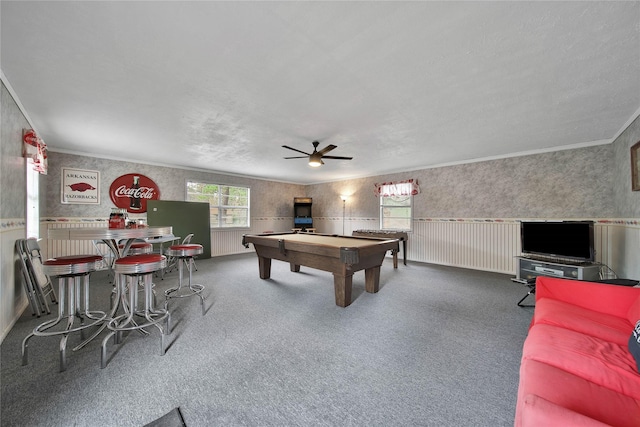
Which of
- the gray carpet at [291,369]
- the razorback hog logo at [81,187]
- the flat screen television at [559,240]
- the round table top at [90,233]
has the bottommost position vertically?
the gray carpet at [291,369]

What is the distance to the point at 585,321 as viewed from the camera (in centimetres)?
162

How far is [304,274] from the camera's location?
4441 mm

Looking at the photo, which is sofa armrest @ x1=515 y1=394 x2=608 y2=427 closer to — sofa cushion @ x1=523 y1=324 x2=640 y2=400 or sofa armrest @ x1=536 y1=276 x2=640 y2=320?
sofa cushion @ x1=523 y1=324 x2=640 y2=400

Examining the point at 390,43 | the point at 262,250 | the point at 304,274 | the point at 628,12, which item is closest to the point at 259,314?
the point at 262,250

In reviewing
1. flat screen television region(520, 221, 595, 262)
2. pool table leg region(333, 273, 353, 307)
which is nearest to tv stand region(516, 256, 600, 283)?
flat screen television region(520, 221, 595, 262)

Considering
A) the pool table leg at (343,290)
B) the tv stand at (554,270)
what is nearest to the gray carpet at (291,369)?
the pool table leg at (343,290)

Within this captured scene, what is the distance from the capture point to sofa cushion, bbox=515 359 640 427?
0.90 metres

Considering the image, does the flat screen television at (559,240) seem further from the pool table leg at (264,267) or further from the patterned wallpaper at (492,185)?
the pool table leg at (264,267)

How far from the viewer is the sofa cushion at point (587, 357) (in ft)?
3.55

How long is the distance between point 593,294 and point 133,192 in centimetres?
716

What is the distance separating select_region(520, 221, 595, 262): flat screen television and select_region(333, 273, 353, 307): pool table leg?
3277mm

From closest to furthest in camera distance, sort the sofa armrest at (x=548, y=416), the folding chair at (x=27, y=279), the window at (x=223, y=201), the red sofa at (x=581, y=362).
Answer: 1. the sofa armrest at (x=548, y=416)
2. the red sofa at (x=581, y=362)
3. the folding chair at (x=27, y=279)
4. the window at (x=223, y=201)

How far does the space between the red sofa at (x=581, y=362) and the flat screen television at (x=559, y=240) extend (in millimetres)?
2018

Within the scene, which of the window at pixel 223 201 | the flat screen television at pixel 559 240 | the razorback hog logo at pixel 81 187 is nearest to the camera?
the flat screen television at pixel 559 240
